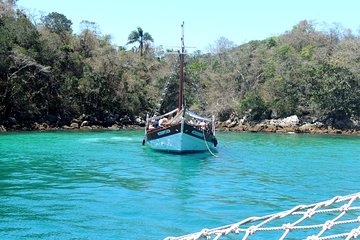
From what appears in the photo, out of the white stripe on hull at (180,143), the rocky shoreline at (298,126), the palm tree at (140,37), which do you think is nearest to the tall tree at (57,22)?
the palm tree at (140,37)

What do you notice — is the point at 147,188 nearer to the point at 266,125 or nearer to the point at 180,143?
the point at 180,143

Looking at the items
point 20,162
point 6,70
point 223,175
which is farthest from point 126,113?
point 223,175

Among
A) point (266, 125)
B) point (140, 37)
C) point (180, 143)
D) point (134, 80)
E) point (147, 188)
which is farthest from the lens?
point (140, 37)

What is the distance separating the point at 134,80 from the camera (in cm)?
5859

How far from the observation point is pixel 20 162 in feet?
72.6

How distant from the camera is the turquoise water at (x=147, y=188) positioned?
11188mm

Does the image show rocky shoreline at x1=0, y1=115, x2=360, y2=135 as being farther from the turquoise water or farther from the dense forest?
the turquoise water

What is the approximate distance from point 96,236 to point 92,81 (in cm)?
4382

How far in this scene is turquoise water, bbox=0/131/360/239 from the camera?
11188 millimetres

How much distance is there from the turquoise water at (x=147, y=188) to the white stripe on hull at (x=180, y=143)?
0.51 meters

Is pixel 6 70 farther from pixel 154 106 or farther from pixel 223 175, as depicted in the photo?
pixel 223 175

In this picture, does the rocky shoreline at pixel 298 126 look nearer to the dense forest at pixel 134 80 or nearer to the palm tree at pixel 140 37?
the dense forest at pixel 134 80

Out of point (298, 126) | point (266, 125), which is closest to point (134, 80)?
point (266, 125)

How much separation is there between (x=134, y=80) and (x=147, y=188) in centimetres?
4337
